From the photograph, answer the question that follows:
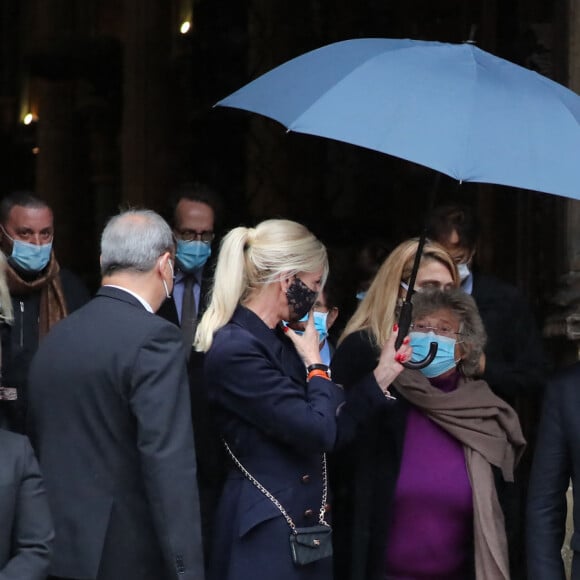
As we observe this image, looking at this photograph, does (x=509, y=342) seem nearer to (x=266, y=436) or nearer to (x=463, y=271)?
(x=463, y=271)

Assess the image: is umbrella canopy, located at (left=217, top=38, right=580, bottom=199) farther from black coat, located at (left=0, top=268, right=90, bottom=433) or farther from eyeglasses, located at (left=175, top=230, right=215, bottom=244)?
eyeglasses, located at (left=175, top=230, right=215, bottom=244)

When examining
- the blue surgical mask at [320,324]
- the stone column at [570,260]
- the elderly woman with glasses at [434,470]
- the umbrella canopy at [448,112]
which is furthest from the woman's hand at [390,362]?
the stone column at [570,260]

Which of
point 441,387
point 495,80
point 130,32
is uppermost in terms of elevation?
point 130,32

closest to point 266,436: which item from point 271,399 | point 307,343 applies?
point 271,399

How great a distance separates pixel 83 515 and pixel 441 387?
4.37 ft

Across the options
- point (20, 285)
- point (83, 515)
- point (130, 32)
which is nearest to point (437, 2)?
point (130, 32)

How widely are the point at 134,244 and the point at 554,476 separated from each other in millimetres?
1429

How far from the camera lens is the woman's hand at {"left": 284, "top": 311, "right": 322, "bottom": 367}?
182 inches

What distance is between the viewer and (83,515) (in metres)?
4.38

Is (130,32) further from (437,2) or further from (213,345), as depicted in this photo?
(213,345)

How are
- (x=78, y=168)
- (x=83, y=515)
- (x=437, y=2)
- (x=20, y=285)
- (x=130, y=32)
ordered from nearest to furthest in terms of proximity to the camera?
(x=83, y=515)
(x=20, y=285)
(x=437, y=2)
(x=130, y=32)
(x=78, y=168)

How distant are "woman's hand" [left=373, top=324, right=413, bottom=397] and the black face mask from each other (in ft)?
0.94

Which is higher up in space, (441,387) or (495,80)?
(495,80)

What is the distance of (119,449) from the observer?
437cm
